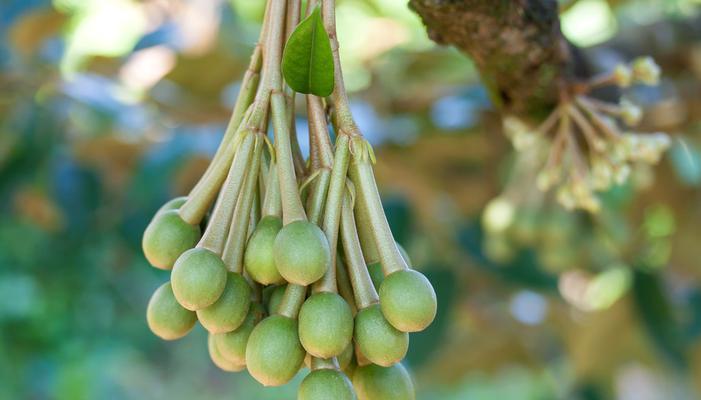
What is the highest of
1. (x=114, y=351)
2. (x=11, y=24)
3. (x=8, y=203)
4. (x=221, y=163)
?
(x=11, y=24)

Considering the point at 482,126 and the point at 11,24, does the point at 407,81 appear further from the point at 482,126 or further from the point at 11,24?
the point at 11,24

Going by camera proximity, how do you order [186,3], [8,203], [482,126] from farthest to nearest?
[186,3] → [8,203] → [482,126]

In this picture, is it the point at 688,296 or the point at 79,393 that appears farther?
the point at 79,393

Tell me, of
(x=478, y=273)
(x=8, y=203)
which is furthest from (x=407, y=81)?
(x=8, y=203)

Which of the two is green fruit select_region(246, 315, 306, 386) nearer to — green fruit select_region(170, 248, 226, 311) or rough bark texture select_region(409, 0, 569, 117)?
green fruit select_region(170, 248, 226, 311)

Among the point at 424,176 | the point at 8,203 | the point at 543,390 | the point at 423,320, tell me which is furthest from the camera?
the point at 543,390

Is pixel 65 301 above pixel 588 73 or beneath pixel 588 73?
beneath
